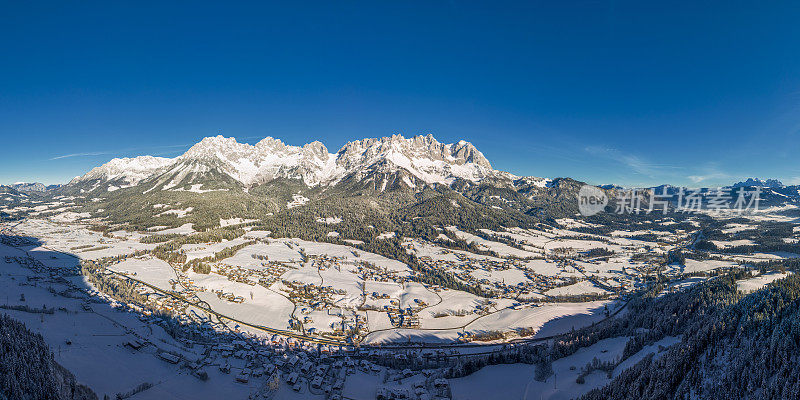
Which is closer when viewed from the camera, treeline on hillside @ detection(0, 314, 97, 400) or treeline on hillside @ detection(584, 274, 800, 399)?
treeline on hillside @ detection(0, 314, 97, 400)

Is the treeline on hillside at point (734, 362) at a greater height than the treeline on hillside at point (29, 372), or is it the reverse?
the treeline on hillside at point (734, 362)

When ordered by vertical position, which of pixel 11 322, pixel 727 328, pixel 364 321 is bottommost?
pixel 364 321

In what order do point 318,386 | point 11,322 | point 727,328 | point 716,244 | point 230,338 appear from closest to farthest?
point 11,322 → point 727,328 → point 318,386 → point 230,338 → point 716,244

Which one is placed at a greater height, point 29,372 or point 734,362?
point 734,362

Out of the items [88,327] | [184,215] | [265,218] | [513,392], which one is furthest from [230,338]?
[184,215]

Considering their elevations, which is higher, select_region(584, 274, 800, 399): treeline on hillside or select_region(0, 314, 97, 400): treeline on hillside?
select_region(584, 274, 800, 399): treeline on hillside

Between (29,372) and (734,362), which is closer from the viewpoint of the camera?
(29,372)

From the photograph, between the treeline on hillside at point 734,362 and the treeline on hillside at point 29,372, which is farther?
the treeline on hillside at point 734,362

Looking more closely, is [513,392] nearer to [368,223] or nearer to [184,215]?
[368,223]
